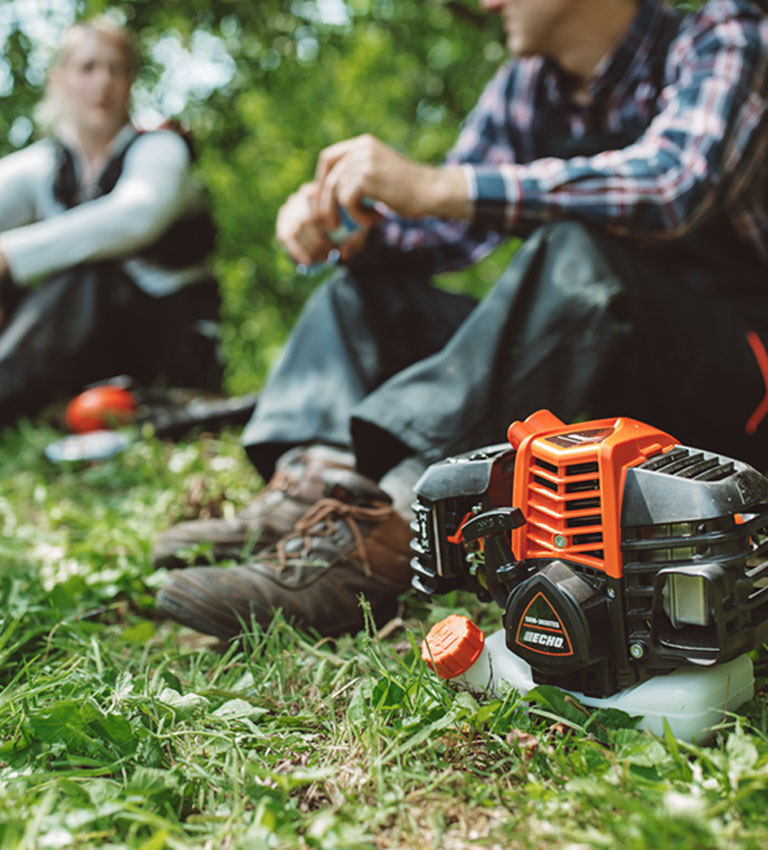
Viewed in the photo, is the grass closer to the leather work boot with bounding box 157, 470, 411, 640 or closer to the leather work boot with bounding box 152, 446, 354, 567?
the leather work boot with bounding box 157, 470, 411, 640

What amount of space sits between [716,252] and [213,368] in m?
2.28

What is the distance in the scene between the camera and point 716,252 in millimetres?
2004

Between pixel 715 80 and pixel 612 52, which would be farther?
pixel 612 52

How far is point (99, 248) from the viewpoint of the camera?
3.19 m

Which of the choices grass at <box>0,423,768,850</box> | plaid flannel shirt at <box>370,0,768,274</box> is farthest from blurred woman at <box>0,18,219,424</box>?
grass at <box>0,423,768,850</box>

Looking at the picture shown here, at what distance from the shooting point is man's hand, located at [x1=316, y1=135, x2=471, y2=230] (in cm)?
171

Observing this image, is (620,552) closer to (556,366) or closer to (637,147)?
(556,366)

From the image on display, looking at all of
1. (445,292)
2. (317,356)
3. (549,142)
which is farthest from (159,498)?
(549,142)

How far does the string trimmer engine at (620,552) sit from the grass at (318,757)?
3.8 inches

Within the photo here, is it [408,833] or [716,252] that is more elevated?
[716,252]

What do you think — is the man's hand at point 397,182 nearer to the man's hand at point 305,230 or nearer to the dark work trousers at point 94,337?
the man's hand at point 305,230

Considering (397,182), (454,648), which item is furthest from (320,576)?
(397,182)

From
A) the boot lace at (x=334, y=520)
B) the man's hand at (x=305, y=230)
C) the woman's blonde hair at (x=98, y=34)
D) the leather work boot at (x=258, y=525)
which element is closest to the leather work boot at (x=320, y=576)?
the boot lace at (x=334, y=520)

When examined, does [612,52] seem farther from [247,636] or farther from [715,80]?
[247,636]
